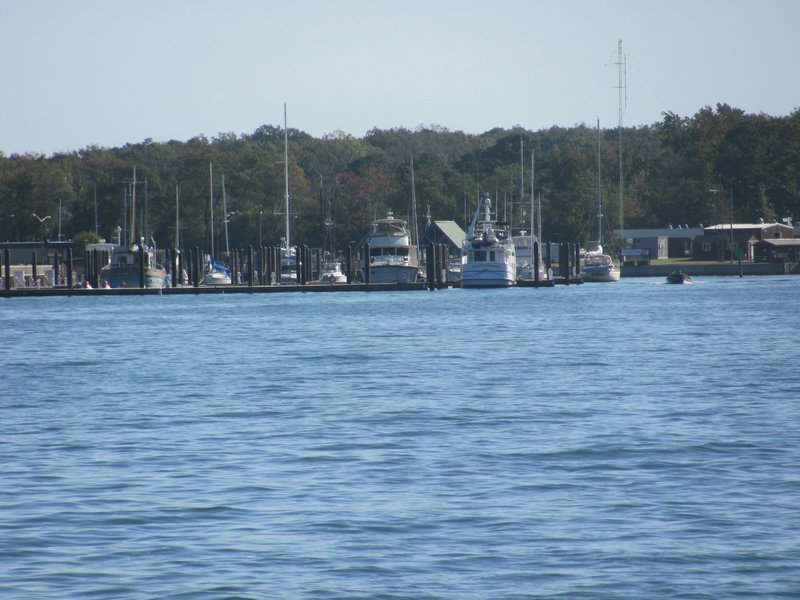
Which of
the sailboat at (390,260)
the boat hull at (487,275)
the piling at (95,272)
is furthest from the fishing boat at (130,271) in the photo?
the boat hull at (487,275)

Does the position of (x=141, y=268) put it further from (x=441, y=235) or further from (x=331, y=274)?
(x=441, y=235)

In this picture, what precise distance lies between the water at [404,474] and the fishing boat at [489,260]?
5572 cm

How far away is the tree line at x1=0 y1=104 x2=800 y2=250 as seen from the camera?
6176 inches

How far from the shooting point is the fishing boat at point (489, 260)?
104919mm

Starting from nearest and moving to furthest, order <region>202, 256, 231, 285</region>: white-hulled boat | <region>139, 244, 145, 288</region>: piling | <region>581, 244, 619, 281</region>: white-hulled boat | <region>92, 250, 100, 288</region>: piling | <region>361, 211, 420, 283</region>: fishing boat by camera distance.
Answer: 1. <region>139, 244, 145, 288</region>: piling
2. <region>92, 250, 100, 288</region>: piling
3. <region>361, 211, 420, 283</region>: fishing boat
4. <region>202, 256, 231, 285</region>: white-hulled boat
5. <region>581, 244, 619, 281</region>: white-hulled boat

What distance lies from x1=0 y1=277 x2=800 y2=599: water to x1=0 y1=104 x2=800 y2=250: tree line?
353 ft

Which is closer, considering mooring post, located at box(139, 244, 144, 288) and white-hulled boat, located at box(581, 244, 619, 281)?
mooring post, located at box(139, 244, 144, 288)

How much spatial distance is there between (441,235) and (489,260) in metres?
44.8

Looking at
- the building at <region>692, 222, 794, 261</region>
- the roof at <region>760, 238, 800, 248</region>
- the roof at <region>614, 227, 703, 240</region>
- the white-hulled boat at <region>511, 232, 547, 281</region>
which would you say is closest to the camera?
the white-hulled boat at <region>511, 232, 547, 281</region>

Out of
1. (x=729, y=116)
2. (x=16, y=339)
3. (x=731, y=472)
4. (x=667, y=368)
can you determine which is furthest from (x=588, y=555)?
(x=729, y=116)

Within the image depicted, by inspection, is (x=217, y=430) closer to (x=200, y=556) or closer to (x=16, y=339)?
(x=200, y=556)

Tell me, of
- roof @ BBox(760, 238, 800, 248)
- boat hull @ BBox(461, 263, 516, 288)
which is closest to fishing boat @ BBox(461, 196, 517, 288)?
boat hull @ BBox(461, 263, 516, 288)

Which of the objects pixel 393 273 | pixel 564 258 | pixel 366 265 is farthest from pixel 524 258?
pixel 366 265

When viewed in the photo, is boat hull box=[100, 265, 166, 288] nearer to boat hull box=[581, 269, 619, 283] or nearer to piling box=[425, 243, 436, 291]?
piling box=[425, 243, 436, 291]
